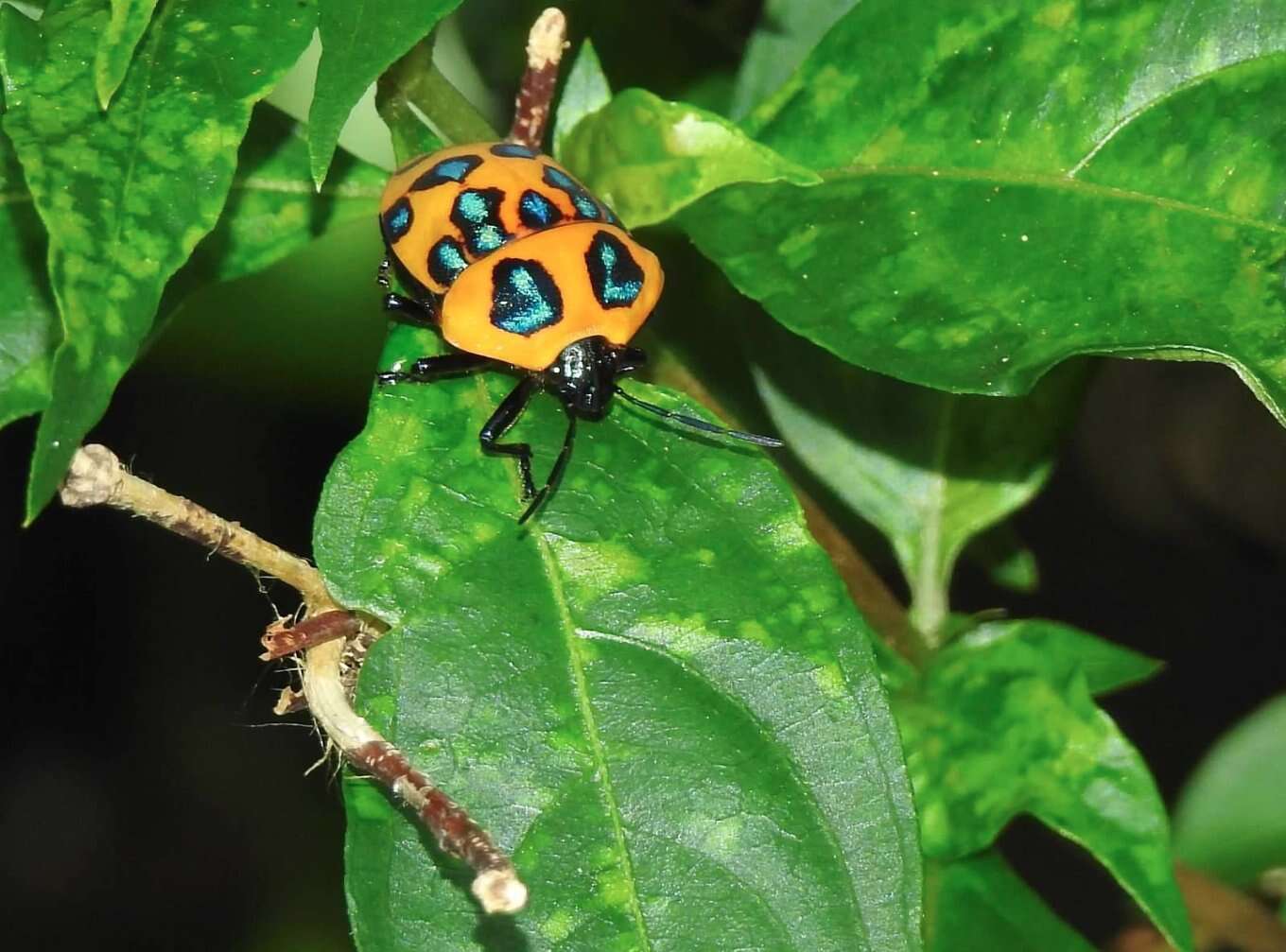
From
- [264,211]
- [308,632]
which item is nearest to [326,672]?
[308,632]

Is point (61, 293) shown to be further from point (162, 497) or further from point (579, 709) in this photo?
point (579, 709)

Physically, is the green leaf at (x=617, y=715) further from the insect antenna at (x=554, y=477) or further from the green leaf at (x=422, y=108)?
the green leaf at (x=422, y=108)

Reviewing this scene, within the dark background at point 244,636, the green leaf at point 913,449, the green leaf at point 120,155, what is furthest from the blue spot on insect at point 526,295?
the dark background at point 244,636

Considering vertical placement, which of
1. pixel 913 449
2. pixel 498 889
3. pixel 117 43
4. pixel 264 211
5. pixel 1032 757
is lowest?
pixel 1032 757

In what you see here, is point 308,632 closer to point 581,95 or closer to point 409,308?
point 409,308

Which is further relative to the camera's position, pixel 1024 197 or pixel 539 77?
pixel 539 77

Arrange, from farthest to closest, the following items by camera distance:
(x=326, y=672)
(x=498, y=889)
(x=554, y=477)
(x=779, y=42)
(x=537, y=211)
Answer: (x=779, y=42), (x=537, y=211), (x=554, y=477), (x=326, y=672), (x=498, y=889)

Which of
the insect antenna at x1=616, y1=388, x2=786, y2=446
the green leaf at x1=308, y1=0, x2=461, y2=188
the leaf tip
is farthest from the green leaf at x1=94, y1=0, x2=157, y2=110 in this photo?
the leaf tip
